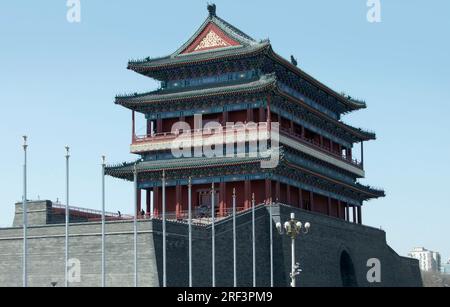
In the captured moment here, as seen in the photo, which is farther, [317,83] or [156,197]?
[317,83]

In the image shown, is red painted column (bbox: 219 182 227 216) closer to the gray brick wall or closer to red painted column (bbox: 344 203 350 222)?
the gray brick wall

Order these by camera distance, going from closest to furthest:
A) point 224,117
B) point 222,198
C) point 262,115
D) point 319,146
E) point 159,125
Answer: point 222,198
point 262,115
point 224,117
point 159,125
point 319,146

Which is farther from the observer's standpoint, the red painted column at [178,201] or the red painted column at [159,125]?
the red painted column at [159,125]

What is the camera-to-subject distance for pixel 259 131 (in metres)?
55.6

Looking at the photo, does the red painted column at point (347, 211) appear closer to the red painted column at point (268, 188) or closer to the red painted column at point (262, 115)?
the red painted column at point (268, 188)

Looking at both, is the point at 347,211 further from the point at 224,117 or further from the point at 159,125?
the point at 159,125
